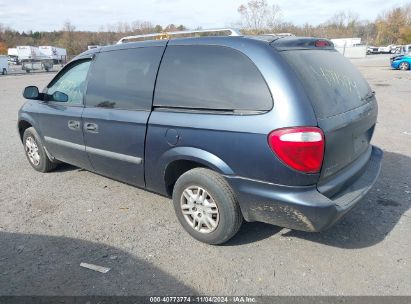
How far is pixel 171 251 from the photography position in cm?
324

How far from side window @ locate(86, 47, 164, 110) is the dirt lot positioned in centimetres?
126

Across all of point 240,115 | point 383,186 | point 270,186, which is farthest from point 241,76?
point 383,186

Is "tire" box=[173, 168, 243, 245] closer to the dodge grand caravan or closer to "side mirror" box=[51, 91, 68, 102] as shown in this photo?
the dodge grand caravan

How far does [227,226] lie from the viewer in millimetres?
3113

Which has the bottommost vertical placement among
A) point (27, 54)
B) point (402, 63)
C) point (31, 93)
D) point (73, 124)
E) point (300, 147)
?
point (402, 63)

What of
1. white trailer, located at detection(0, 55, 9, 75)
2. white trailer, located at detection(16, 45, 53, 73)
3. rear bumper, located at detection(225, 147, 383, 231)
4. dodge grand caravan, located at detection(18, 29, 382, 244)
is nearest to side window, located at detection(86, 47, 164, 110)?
dodge grand caravan, located at detection(18, 29, 382, 244)

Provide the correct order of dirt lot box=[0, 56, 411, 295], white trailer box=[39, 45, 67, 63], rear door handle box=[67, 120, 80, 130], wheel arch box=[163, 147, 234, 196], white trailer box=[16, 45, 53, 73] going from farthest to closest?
1. white trailer box=[39, 45, 67, 63]
2. white trailer box=[16, 45, 53, 73]
3. rear door handle box=[67, 120, 80, 130]
4. wheel arch box=[163, 147, 234, 196]
5. dirt lot box=[0, 56, 411, 295]

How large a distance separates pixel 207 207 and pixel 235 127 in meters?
0.86

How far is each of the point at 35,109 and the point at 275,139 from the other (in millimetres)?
3855

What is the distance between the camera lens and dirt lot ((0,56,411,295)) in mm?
2762

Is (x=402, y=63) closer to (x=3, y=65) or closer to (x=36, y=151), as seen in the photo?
(x=36, y=151)

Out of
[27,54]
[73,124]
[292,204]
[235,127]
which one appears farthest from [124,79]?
[27,54]

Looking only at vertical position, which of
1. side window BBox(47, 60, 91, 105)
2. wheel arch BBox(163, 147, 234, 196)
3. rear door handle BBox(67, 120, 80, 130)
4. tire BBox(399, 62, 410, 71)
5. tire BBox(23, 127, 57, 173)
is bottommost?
tire BBox(399, 62, 410, 71)

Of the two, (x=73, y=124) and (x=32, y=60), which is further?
(x=32, y=60)
